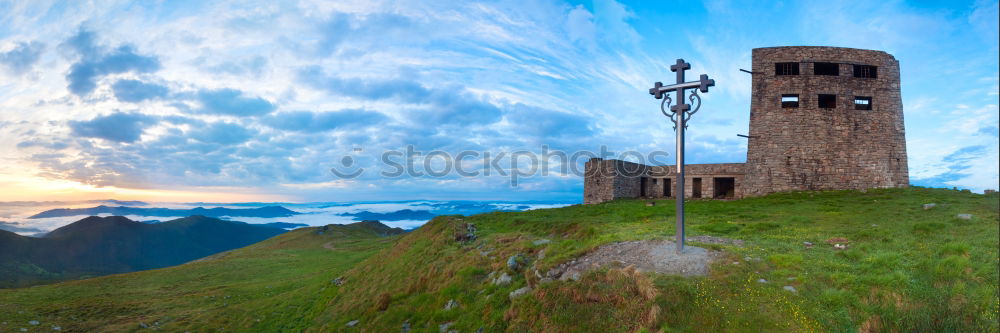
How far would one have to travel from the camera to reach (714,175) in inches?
1599

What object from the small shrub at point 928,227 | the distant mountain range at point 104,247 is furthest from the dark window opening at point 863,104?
the distant mountain range at point 104,247

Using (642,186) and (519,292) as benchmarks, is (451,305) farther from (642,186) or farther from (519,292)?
(642,186)

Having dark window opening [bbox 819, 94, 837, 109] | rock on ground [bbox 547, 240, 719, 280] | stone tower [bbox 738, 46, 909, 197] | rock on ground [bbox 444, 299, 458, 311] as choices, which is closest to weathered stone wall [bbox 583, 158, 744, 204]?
stone tower [bbox 738, 46, 909, 197]

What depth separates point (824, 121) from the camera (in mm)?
34812

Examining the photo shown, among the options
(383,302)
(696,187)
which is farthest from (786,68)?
(383,302)

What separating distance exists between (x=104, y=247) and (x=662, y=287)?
202372 millimetres

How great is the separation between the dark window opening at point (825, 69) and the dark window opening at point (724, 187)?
1210 cm

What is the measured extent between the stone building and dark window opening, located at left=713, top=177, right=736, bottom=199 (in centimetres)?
426

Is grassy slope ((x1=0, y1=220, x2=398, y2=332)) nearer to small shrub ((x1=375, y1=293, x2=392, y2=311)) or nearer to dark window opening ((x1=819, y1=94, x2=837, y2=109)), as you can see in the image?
small shrub ((x1=375, y1=293, x2=392, y2=311))

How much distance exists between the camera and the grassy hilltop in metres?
8.59

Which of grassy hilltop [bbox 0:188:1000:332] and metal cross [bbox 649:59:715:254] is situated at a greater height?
metal cross [bbox 649:59:715:254]

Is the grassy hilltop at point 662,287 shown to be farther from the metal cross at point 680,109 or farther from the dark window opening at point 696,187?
the dark window opening at point 696,187

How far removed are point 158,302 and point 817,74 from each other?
54815 millimetres

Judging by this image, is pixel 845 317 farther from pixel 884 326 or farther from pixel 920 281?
pixel 920 281
